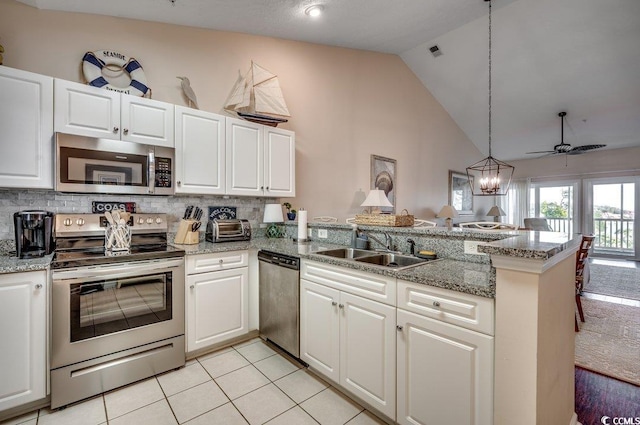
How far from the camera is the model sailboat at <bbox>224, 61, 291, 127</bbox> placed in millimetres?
2932

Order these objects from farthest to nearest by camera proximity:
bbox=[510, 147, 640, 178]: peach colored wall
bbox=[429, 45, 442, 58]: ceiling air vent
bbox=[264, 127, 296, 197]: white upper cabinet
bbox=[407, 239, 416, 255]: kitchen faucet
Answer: bbox=[510, 147, 640, 178]: peach colored wall → bbox=[429, 45, 442, 58]: ceiling air vent → bbox=[264, 127, 296, 197]: white upper cabinet → bbox=[407, 239, 416, 255]: kitchen faucet

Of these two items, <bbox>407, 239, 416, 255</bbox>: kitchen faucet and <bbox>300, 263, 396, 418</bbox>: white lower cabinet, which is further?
<bbox>407, 239, 416, 255</bbox>: kitchen faucet

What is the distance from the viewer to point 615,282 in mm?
4762

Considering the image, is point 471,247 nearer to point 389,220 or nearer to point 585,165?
point 389,220

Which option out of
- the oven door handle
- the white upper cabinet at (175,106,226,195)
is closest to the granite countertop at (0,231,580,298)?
the oven door handle

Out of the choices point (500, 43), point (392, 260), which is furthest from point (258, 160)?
point (500, 43)

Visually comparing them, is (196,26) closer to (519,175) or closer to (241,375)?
A: (241,375)

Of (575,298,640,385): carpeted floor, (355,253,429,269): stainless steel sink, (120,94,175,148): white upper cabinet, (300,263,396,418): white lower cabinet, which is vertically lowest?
(575,298,640,385): carpeted floor

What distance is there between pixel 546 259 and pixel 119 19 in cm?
349

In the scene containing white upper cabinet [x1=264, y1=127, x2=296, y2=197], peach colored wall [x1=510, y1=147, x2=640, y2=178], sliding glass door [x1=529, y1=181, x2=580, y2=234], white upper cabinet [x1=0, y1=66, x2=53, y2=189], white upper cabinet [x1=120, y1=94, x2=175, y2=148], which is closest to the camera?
white upper cabinet [x1=0, y1=66, x2=53, y2=189]

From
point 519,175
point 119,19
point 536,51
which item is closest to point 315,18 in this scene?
point 119,19

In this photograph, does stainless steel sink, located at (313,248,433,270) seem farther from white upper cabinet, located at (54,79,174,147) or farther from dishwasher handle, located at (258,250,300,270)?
white upper cabinet, located at (54,79,174,147)

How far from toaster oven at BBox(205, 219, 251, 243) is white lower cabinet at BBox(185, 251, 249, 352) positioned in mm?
311

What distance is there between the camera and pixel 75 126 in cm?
207
